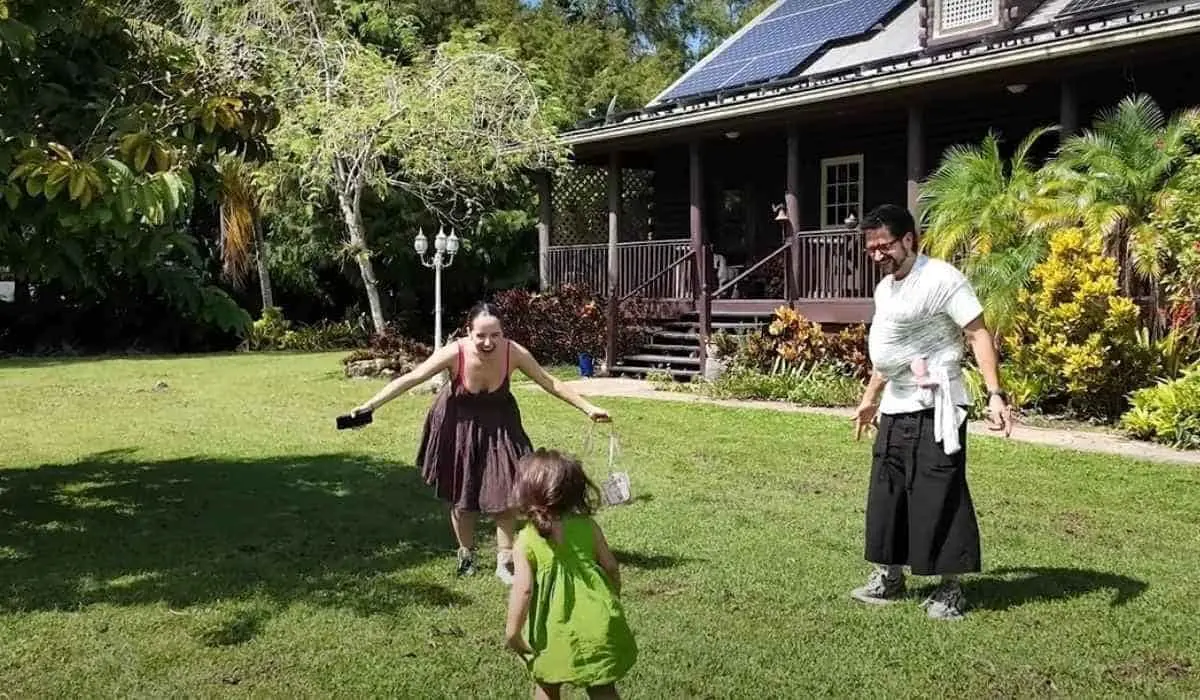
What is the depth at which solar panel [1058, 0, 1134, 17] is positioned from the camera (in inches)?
528

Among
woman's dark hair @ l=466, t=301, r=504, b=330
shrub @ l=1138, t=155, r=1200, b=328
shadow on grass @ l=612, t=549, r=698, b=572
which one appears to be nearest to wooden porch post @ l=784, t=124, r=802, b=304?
shrub @ l=1138, t=155, r=1200, b=328

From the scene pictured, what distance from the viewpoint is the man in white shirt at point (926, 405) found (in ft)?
16.2

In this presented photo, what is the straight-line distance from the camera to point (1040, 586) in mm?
5574

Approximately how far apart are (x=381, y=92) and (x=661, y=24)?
1072 inches

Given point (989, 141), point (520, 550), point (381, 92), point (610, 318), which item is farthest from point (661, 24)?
point (520, 550)

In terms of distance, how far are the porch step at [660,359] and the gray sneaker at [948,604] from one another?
35.7 feet

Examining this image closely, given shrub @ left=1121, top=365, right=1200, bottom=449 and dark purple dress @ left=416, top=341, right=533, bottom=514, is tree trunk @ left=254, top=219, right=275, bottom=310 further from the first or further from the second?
dark purple dress @ left=416, top=341, right=533, bottom=514

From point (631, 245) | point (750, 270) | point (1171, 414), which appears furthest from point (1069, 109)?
point (631, 245)

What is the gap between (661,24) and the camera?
45.0 metres

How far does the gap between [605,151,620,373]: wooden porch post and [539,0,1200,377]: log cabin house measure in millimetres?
43

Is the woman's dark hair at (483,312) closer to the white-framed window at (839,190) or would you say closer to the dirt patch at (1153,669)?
the dirt patch at (1153,669)

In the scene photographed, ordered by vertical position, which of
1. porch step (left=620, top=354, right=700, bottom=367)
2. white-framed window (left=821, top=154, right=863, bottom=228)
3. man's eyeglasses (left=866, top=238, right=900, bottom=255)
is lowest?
porch step (left=620, top=354, right=700, bottom=367)

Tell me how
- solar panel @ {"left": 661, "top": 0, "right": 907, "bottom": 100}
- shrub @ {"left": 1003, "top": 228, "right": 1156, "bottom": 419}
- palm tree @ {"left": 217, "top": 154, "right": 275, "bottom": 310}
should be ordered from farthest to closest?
palm tree @ {"left": 217, "top": 154, "right": 275, "bottom": 310} < solar panel @ {"left": 661, "top": 0, "right": 907, "bottom": 100} < shrub @ {"left": 1003, "top": 228, "right": 1156, "bottom": 419}

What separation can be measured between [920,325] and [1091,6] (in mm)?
10806
